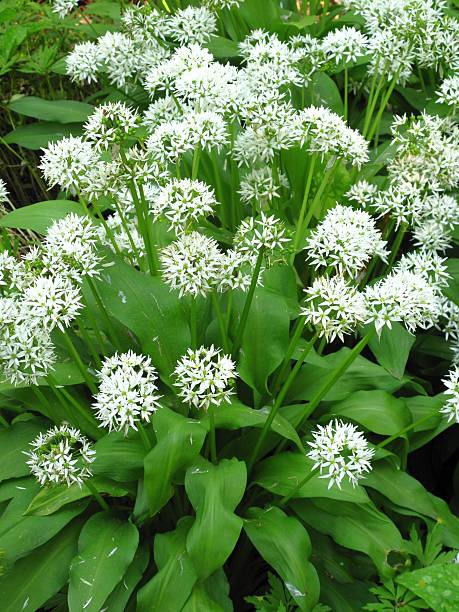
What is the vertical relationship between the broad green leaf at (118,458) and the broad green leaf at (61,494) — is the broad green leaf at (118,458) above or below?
above

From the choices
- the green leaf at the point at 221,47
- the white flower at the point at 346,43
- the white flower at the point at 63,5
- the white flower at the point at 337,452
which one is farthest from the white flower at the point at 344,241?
the white flower at the point at 63,5

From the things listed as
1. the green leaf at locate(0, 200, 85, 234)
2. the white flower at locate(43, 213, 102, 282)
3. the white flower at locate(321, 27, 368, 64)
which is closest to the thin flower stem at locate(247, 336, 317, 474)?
the white flower at locate(43, 213, 102, 282)

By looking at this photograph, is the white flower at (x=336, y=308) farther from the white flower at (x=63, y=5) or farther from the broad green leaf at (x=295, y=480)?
the white flower at (x=63, y=5)

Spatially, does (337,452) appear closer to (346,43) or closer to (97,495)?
(97,495)

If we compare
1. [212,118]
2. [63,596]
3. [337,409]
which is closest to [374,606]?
[337,409]

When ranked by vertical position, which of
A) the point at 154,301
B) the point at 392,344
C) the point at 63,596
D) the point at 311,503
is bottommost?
the point at 63,596

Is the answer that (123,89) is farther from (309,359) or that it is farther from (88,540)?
(88,540)
